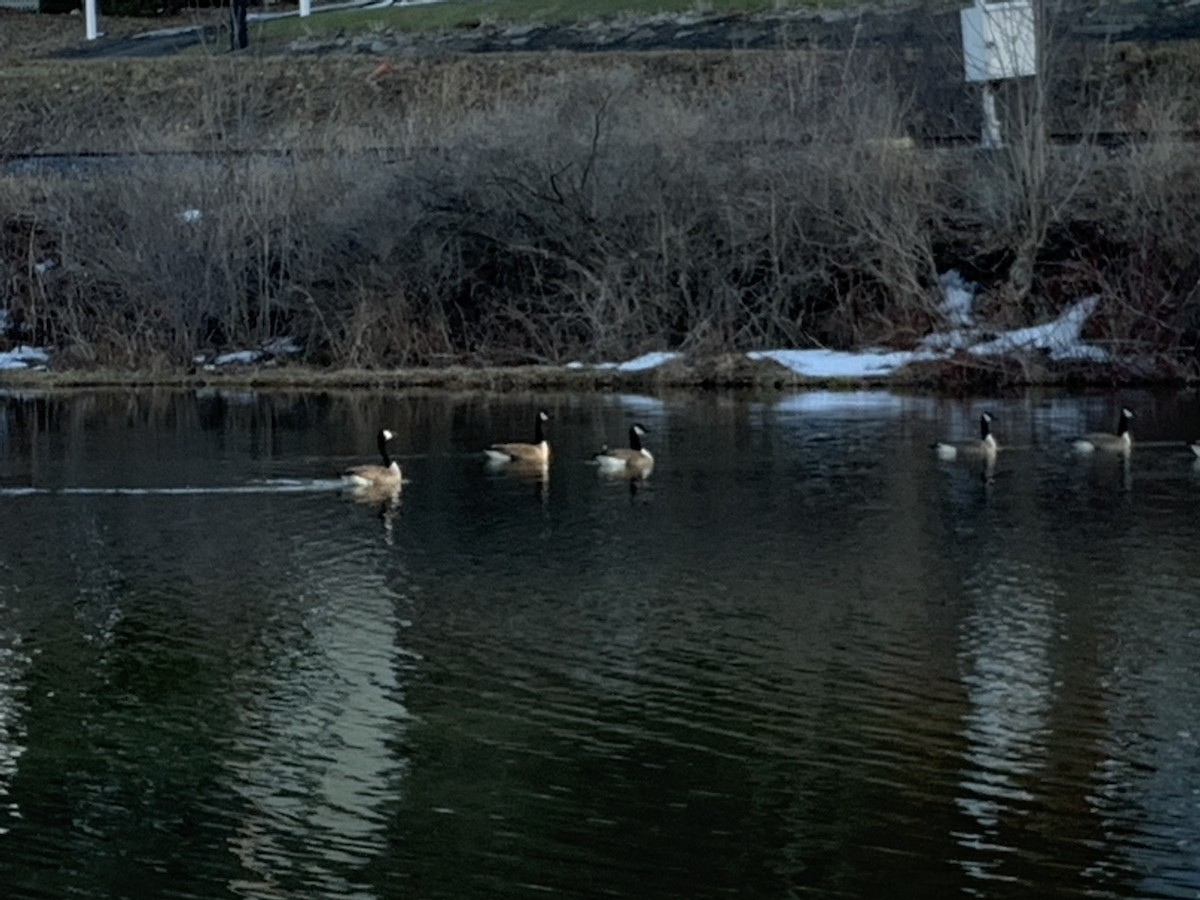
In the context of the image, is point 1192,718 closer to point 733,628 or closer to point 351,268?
point 733,628

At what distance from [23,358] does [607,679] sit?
113 ft

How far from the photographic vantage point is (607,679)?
18.1 m

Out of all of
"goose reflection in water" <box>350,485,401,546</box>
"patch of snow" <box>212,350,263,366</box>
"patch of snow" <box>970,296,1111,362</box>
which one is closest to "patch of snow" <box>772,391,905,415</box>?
"patch of snow" <box>970,296,1111,362</box>

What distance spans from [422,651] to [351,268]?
97.8 ft

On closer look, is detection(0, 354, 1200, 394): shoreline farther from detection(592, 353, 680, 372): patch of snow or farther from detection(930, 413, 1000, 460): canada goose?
detection(930, 413, 1000, 460): canada goose

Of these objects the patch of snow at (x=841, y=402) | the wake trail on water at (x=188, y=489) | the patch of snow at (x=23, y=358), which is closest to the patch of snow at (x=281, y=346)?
the patch of snow at (x=23, y=358)

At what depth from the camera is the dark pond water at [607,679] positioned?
535 inches

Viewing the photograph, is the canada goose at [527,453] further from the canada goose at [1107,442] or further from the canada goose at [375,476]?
the canada goose at [1107,442]

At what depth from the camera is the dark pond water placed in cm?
1358

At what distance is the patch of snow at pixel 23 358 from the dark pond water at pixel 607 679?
18.0m

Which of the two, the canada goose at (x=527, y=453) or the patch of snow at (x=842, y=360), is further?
the patch of snow at (x=842, y=360)

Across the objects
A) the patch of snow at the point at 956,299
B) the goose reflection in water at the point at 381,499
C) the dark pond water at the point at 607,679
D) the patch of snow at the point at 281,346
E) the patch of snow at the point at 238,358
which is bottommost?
the dark pond water at the point at 607,679

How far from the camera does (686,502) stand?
2750cm

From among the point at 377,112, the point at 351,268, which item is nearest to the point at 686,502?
the point at 351,268
